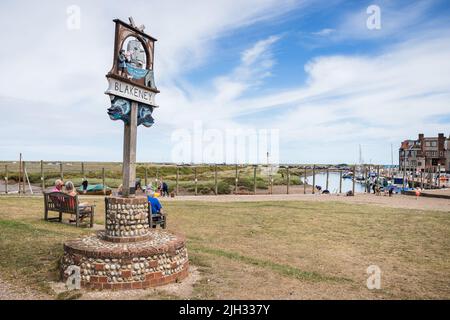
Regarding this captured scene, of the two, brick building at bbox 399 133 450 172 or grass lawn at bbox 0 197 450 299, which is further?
brick building at bbox 399 133 450 172

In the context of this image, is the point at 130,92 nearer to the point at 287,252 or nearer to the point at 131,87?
the point at 131,87

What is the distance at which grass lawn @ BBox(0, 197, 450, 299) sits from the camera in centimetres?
600

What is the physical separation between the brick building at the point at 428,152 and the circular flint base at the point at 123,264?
70685mm

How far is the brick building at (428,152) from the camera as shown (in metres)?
71.6

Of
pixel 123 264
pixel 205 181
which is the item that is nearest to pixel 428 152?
pixel 205 181

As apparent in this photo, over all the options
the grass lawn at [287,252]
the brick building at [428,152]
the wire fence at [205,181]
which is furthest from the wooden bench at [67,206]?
the brick building at [428,152]

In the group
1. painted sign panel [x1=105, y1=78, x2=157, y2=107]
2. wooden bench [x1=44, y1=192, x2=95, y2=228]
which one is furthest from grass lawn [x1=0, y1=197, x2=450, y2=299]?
painted sign panel [x1=105, y1=78, x2=157, y2=107]

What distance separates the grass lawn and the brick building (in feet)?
206

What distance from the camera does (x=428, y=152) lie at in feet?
247

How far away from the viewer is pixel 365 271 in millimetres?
7164

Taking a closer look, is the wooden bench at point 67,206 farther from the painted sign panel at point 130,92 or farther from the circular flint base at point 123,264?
the painted sign panel at point 130,92

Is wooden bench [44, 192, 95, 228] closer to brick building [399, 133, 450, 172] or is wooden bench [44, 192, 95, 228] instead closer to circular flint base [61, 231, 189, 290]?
circular flint base [61, 231, 189, 290]
